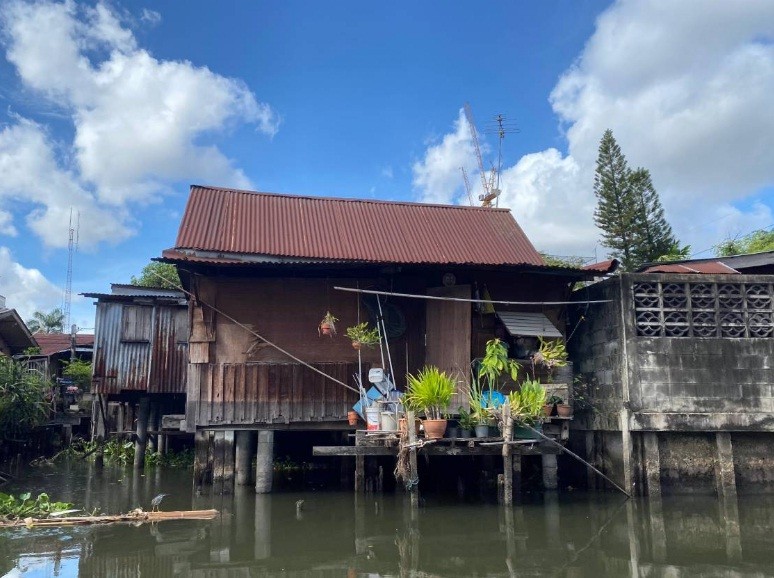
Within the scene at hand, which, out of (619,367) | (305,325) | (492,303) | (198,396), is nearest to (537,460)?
(619,367)

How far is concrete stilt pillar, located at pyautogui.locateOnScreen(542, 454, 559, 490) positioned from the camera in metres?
10.8

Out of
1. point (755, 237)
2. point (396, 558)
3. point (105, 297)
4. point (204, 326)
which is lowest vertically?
point (396, 558)

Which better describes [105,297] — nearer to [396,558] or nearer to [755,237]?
[396,558]

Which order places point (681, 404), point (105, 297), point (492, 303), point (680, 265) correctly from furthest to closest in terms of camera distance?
point (105, 297)
point (680, 265)
point (492, 303)
point (681, 404)

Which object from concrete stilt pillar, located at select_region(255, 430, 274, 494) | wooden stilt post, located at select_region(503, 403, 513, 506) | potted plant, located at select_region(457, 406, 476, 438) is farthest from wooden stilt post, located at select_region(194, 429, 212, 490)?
wooden stilt post, located at select_region(503, 403, 513, 506)

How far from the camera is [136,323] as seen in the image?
15867 millimetres

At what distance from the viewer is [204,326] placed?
11.2 m

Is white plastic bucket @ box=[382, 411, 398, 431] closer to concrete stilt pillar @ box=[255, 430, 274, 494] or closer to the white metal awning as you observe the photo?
concrete stilt pillar @ box=[255, 430, 274, 494]

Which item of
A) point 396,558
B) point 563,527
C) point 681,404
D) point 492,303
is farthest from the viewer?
point 492,303

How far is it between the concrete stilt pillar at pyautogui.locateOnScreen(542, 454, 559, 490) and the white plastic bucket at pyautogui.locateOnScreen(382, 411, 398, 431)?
3.07 m

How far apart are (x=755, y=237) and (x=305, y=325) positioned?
2100 cm

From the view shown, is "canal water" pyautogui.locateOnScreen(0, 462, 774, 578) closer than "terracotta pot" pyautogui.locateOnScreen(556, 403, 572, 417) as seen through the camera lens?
Yes

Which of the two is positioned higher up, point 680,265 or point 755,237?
point 755,237

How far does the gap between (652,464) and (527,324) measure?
318 centimetres
